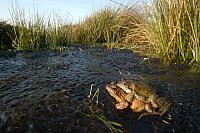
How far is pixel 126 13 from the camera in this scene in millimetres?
8797

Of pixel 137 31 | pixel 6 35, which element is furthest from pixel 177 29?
pixel 6 35

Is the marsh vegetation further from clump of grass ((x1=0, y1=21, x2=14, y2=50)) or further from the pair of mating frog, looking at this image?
the pair of mating frog

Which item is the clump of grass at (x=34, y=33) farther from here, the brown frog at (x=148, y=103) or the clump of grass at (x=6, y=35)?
the brown frog at (x=148, y=103)

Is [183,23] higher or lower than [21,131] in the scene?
higher

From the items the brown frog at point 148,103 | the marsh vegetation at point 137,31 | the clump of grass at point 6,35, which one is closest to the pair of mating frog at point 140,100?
the brown frog at point 148,103

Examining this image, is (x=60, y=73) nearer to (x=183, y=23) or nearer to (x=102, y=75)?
(x=102, y=75)

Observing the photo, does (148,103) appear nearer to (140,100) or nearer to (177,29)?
(140,100)

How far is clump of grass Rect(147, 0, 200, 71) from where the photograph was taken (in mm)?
4281

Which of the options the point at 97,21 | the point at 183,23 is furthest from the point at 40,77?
the point at 97,21

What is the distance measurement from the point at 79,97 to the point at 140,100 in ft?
2.16

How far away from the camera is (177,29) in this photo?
178 inches

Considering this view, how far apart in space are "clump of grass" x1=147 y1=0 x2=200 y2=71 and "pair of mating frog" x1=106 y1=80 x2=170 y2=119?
5.90 feet

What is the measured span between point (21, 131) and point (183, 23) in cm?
315

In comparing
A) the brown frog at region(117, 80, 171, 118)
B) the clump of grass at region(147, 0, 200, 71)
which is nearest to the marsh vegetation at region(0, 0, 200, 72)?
the clump of grass at region(147, 0, 200, 71)
